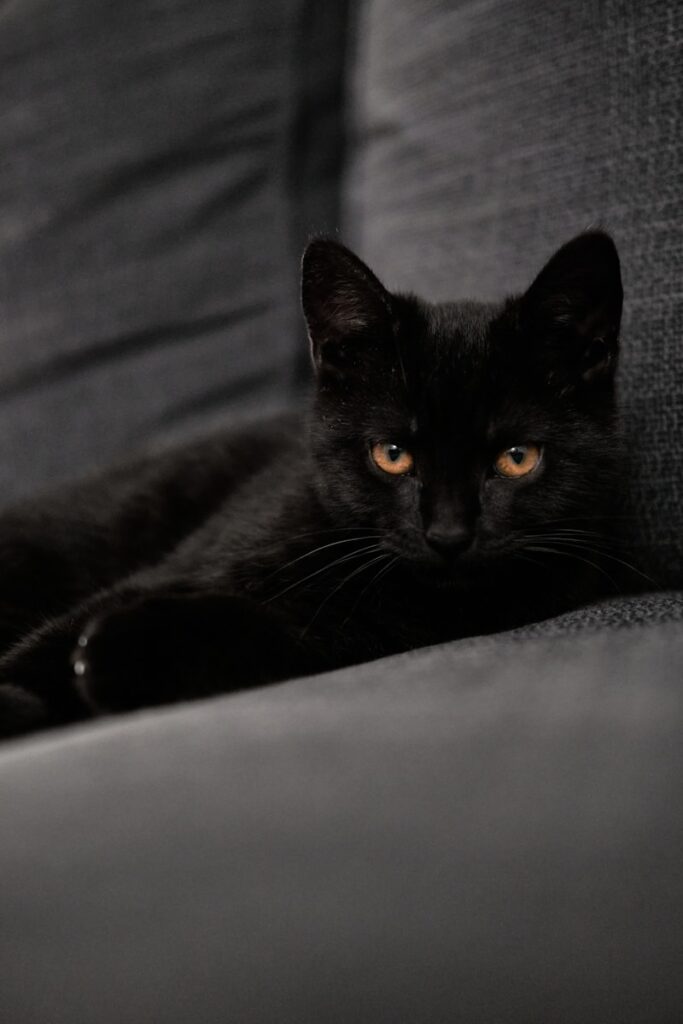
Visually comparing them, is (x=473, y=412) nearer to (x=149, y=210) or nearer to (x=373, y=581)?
(x=373, y=581)

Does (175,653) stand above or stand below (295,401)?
above

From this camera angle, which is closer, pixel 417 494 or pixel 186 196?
pixel 417 494

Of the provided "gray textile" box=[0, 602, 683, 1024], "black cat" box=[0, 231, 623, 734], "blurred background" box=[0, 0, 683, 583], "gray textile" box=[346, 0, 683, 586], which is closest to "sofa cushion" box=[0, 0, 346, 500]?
"blurred background" box=[0, 0, 683, 583]

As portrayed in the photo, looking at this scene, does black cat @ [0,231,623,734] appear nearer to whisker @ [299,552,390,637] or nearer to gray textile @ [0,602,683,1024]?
whisker @ [299,552,390,637]

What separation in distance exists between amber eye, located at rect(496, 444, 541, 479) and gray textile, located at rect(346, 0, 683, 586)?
0.19 metres

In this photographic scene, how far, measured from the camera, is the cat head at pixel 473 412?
90 centimetres

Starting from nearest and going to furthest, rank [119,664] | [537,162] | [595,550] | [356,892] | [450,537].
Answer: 1. [356,892]
2. [119,664]
3. [450,537]
4. [595,550]
5. [537,162]

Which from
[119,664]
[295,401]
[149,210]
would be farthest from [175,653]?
[149,210]

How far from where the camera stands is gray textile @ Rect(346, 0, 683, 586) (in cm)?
102

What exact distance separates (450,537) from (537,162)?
0.61 meters

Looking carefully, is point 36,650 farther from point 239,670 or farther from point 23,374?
Answer: point 23,374

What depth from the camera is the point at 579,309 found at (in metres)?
0.94

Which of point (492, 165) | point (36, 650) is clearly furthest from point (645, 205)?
point (36, 650)

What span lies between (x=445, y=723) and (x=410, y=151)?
1100mm
